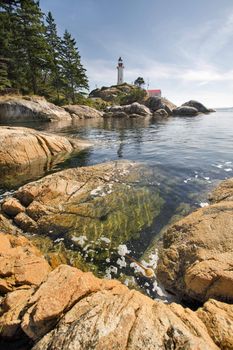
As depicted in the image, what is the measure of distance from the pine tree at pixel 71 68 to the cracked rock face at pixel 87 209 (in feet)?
173

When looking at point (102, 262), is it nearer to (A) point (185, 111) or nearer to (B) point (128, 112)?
(B) point (128, 112)

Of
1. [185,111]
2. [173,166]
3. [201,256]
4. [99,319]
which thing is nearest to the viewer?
[99,319]

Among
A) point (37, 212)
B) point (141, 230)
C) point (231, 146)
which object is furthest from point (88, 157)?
point (231, 146)

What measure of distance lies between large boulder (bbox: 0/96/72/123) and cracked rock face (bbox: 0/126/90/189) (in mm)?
24402

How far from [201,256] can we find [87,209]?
4161 mm

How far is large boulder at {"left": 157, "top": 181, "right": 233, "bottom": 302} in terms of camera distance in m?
4.40

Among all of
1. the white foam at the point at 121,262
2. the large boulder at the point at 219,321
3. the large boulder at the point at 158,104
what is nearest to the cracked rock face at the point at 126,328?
the large boulder at the point at 219,321

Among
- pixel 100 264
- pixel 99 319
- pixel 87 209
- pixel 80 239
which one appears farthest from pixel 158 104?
pixel 99 319

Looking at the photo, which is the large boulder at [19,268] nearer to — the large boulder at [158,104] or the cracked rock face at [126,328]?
the cracked rock face at [126,328]

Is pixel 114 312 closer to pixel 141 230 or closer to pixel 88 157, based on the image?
pixel 141 230

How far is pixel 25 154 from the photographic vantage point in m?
13.2

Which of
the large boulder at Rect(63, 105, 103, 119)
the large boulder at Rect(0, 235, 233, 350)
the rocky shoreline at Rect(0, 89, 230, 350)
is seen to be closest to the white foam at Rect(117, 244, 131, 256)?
the rocky shoreline at Rect(0, 89, 230, 350)

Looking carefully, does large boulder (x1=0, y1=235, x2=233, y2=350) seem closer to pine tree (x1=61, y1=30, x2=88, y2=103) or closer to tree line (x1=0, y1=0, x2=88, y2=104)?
tree line (x1=0, y1=0, x2=88, y2=104)

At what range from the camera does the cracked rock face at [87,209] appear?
22.5 feet
